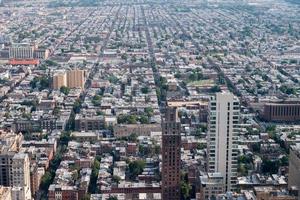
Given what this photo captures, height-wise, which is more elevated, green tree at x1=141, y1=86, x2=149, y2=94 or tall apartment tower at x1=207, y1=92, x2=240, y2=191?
tall apartment tower at x1=207, y1=92, x2=240, y2=191

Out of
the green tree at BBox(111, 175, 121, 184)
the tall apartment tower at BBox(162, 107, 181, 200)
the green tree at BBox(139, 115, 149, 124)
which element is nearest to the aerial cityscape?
the tall apartment tower at BBox(162, 107, 181, 200)

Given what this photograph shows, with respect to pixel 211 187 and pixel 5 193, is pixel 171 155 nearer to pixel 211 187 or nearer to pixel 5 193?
pixel 211 187

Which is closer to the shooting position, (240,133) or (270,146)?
(270,146)

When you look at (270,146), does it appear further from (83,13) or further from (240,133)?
(83,13)

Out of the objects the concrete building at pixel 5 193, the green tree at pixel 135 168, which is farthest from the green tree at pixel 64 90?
the concrete building at pixel 5 193

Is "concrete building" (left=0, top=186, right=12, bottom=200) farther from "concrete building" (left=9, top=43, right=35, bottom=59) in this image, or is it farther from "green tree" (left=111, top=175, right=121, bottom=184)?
"concrete building" (left=9, top=43, right=35, bottom=59)

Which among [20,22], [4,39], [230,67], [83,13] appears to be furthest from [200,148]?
[83,13]
